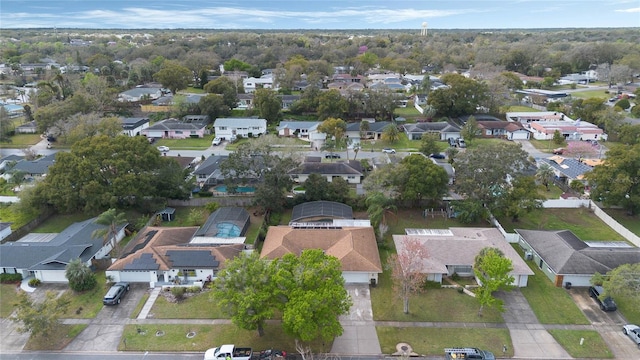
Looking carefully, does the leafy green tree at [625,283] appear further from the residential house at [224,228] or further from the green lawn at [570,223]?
the residential house at [224,228]

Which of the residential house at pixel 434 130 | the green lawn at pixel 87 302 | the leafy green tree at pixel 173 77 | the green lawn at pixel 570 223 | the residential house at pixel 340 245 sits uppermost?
the leafy green tree at pixel 173 77

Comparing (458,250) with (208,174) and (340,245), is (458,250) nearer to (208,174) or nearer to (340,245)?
(340,245)

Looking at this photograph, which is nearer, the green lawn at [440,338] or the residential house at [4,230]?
the green lawn at [440,338]

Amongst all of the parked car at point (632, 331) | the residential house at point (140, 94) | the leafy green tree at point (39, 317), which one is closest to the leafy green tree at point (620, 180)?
the parked car at point (632, 331)

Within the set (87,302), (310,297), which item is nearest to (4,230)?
(87,302)

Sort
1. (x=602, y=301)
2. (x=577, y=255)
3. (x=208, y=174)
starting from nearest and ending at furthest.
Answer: (x=602, y=301)
(x=577, y=255)
(x=208, y=174)

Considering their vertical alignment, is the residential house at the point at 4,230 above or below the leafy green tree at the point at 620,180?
below
